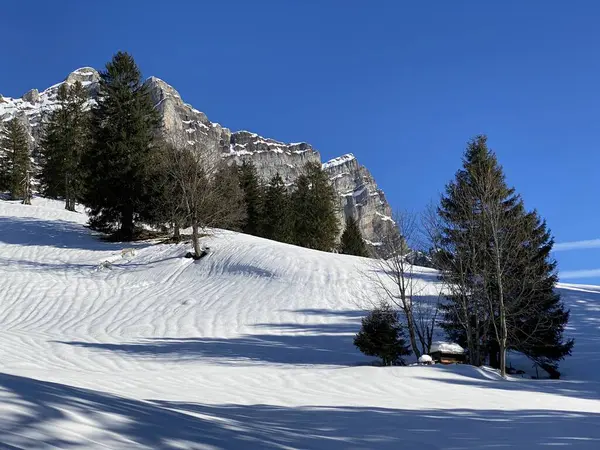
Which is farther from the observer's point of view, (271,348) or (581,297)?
(581,297)

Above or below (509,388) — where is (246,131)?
above

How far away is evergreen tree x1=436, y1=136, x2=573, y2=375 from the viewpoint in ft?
45.9

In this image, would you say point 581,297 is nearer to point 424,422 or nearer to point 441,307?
point 441,307

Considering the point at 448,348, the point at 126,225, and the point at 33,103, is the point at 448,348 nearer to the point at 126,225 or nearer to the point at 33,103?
the point at 126,225

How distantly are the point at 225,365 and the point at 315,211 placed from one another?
28.3 m

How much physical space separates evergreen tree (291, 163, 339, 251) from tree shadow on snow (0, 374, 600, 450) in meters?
32.5

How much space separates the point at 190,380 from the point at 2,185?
53965mm

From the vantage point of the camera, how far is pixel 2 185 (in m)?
53.5

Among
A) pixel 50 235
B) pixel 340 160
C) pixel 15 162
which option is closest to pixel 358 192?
pixel 340 160

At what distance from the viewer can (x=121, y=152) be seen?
26812 millimetres

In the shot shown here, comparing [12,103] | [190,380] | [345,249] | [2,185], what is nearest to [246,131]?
[12,103]

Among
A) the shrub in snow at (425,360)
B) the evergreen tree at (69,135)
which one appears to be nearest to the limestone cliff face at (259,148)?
the evergreen tree at (69,135)

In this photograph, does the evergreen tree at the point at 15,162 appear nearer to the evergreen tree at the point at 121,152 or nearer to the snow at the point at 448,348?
the evergreen tree at the point at 121,152

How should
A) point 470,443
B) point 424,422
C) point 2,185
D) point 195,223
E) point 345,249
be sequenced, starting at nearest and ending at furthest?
point 470,443 < point 424,422 < point 195,223 < point 345,249 < point 2,185
